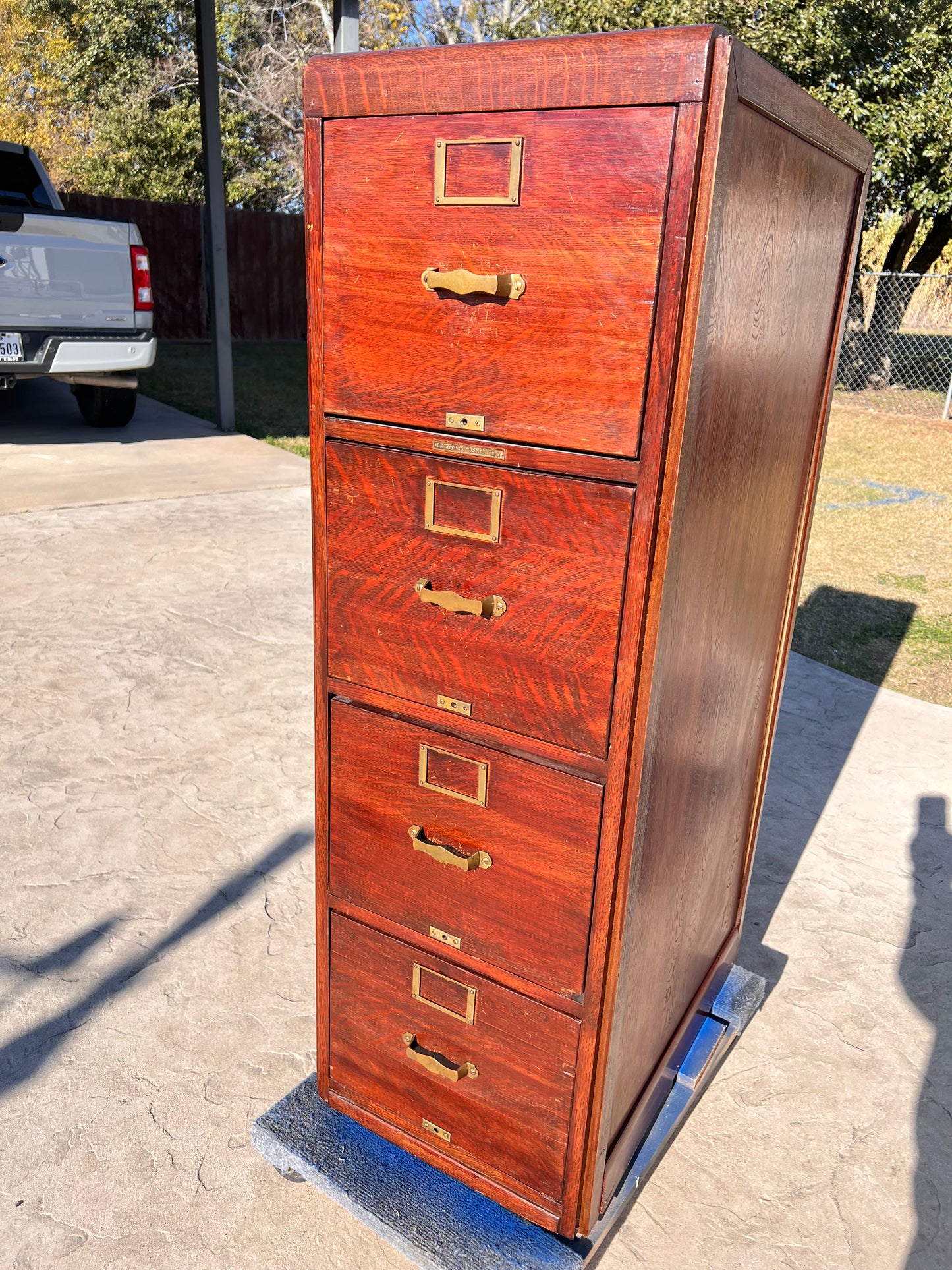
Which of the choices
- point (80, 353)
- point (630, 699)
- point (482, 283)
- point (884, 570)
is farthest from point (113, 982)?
point (80, 353)

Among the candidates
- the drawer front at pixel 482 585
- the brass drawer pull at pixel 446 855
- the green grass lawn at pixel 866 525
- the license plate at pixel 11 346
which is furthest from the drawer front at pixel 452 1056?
the license plate at pixel 11 346

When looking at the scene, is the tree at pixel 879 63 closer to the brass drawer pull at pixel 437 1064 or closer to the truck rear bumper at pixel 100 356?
the truck rear bumper at pixel 100 356

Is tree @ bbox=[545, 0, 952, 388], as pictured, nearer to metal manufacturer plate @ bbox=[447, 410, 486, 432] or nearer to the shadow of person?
the shadow of person

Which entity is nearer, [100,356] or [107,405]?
[100,356]

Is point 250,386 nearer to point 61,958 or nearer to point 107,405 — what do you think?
point 107,405

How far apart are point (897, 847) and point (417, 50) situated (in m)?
2.56

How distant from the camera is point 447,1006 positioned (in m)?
1.63

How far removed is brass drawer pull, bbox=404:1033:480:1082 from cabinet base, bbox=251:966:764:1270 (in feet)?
0.68

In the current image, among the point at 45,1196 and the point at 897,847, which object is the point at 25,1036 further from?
the point at 897,847

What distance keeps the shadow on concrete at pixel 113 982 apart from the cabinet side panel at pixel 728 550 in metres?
1.20

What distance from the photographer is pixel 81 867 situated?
8.79ft

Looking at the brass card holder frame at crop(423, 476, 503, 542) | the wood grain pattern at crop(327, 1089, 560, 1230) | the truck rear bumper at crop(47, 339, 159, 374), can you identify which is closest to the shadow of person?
the wood grain pattern at crop(327, 1089, 560, 1230)

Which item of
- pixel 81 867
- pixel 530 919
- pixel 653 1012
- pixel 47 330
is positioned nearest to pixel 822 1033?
pixel 653 1012

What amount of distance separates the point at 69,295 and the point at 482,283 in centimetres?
621
